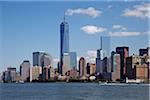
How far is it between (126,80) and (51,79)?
1854 cm

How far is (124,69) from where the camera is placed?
85312 millimetres

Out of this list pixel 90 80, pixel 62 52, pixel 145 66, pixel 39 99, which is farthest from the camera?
pixel 62 52

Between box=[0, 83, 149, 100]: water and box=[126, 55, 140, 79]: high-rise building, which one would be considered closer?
box=[0, 83, 149, 100]: water

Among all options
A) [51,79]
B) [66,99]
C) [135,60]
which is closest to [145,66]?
[135,60]

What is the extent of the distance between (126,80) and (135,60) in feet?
13.5

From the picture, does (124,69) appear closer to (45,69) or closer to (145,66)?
(145,66)

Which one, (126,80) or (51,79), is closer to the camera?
(126,80)

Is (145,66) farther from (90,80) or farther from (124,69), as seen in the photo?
(90,80)

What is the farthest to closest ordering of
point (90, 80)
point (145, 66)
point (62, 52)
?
1. point (62, 52)
2. point (90, 80)
3. point (145, 66)

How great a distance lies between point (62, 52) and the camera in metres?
138

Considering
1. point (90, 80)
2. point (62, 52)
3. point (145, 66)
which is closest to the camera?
point (145, 66)

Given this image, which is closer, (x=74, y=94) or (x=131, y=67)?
(x=74, y=94)

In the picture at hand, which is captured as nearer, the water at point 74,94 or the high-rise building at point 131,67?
the water at point 74,94

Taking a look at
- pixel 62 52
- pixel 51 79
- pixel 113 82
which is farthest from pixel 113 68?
pixel 62 52
